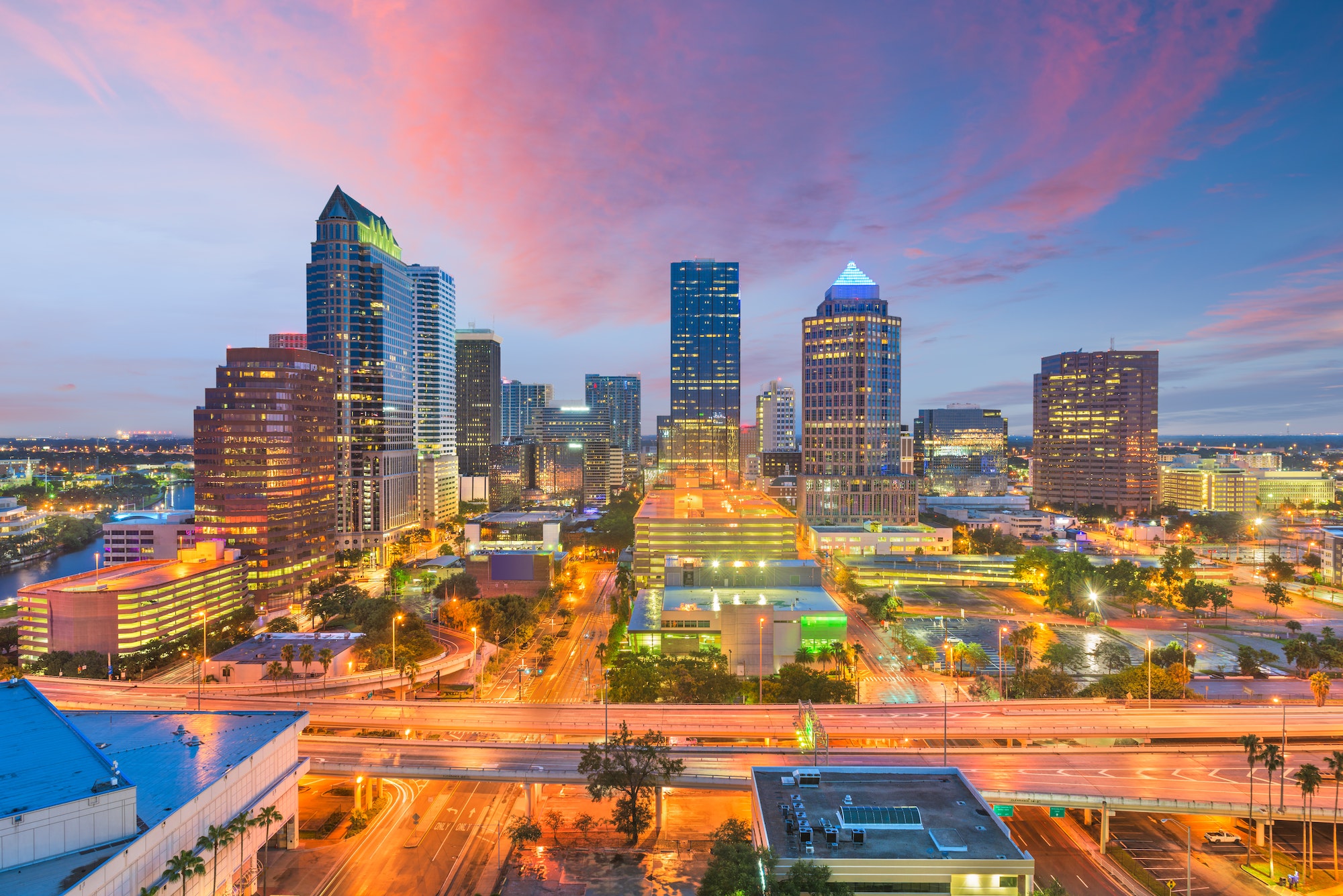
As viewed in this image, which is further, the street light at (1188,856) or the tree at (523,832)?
the tree at (523,832)

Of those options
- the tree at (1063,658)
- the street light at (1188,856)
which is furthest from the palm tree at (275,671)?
the tree at (1063,658)

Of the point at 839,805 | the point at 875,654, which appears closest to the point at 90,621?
the point at 839,805

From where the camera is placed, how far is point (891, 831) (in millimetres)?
41500

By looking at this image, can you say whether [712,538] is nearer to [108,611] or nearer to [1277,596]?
[1277,596]

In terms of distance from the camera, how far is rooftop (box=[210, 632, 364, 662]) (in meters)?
83.9

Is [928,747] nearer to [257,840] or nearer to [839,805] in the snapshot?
[839,805]

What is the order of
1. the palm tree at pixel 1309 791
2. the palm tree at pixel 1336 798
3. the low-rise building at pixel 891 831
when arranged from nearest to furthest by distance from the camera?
the low-rise building at pixel 891 831
the palm tree at pixel 1309 791
the palm tree at pixel 1336 798

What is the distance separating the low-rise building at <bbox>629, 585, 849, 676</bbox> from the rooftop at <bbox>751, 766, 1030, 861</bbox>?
36.1m

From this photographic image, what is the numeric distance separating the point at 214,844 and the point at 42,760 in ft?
34.3

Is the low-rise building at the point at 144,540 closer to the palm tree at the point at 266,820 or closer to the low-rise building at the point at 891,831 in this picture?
the palm tree at the point at 266,820

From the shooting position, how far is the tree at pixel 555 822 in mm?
53706

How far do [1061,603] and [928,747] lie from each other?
68.4m

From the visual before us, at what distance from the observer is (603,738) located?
59.5 metres

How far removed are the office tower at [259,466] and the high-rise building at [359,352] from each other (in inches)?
1584
